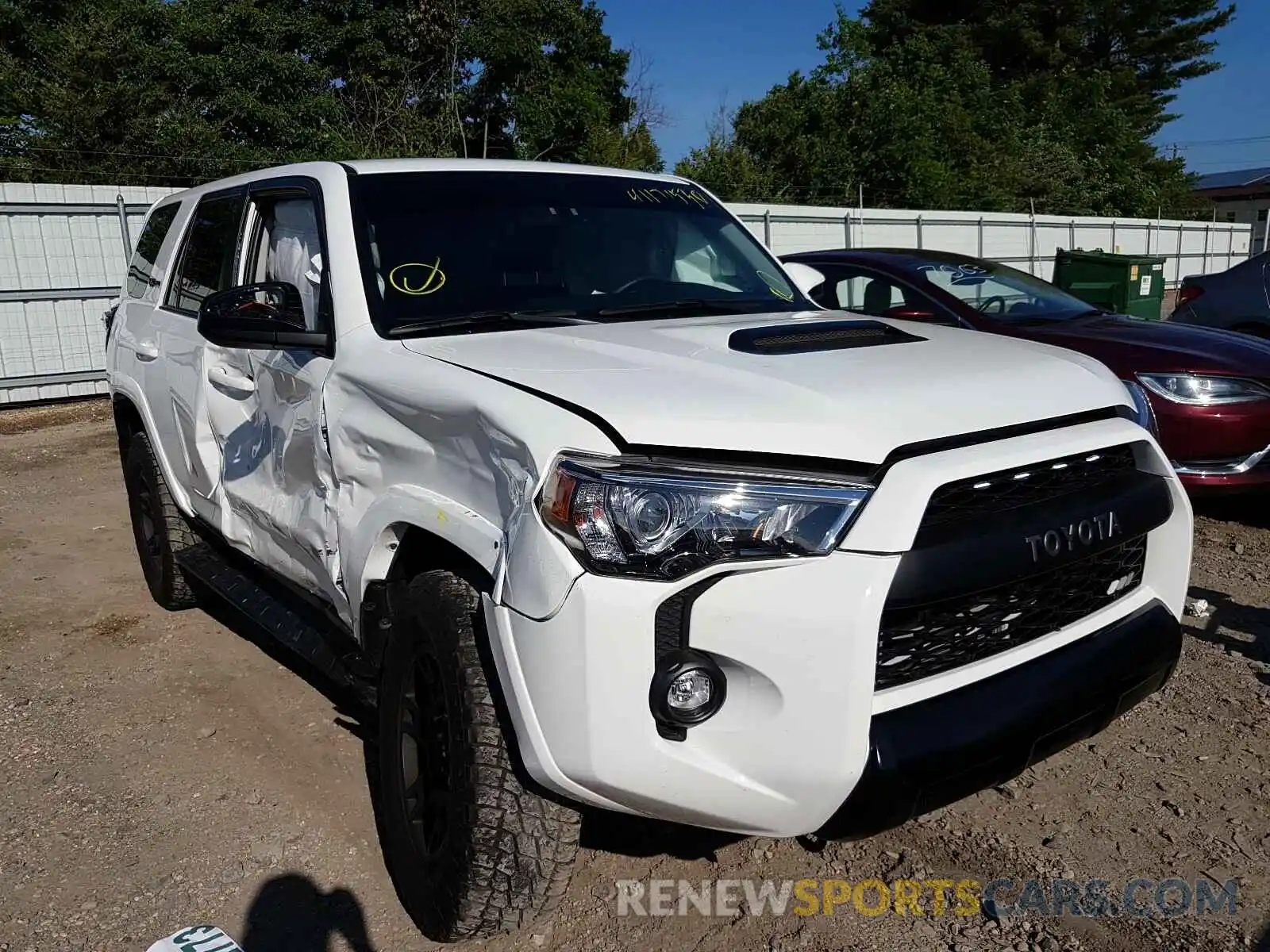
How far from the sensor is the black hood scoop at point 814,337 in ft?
8.53

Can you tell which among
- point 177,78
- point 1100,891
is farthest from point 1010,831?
point 177,78

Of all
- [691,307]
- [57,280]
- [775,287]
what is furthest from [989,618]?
[57,280]

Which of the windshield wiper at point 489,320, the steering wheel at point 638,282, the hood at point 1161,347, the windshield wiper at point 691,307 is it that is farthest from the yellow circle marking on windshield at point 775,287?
the hood at point 1161,347

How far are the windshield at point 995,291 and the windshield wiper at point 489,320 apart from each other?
13.0ft

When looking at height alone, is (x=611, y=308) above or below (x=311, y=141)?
below

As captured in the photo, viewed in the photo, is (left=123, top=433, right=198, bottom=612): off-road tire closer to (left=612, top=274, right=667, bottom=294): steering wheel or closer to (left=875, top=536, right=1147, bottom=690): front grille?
(left=612, top=274, right=667, bottom=294): steering wheel

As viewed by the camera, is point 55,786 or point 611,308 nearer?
point 611,308

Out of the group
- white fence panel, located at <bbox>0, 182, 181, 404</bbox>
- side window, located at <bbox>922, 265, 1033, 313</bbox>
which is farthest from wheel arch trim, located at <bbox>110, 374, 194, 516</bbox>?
white fence panel, located at <bbox>0, 182, 181, 404</bbox>

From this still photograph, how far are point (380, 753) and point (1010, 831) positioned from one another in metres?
1.76

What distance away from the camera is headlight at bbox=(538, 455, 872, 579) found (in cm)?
198

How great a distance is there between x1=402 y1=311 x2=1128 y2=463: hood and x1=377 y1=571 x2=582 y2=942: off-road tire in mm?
557

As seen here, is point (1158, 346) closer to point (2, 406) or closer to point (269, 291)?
point (269, 291)

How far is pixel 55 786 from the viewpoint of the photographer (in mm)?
3396

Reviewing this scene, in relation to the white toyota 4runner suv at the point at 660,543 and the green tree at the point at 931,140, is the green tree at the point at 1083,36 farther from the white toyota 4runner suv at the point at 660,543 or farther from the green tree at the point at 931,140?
the white toyota 4runner suv at the point at 660,543
